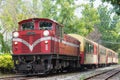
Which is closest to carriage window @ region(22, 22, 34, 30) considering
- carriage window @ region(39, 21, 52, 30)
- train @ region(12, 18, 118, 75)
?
train @ region(12, 18, 118, 75)

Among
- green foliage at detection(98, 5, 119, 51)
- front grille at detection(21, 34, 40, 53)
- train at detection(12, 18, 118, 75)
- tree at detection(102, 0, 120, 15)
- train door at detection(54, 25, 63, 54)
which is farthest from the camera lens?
green foliage at detection(98, 5, 119, 51)

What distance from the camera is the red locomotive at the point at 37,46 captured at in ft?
69.8

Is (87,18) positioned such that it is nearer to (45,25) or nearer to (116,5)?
(116,5)

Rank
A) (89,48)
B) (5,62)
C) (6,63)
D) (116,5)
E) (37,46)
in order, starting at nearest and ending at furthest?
(37,46), (5,62), (6,63), (116,5), (89,48)

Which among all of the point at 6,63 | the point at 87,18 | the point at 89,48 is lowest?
the point at 6,63

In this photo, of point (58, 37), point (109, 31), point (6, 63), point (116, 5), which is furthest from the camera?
point (109, 31)

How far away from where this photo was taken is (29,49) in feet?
71.2

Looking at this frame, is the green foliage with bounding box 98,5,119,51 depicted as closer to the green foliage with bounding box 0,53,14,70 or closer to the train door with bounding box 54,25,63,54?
the green foliage with bounding box 0,53,14,70

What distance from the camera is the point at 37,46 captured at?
70.5 feet

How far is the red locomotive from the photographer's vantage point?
21.3 m

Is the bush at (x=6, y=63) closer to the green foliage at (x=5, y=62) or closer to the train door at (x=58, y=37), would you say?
the green foliage at (x=5, y=62)

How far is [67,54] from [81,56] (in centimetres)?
485

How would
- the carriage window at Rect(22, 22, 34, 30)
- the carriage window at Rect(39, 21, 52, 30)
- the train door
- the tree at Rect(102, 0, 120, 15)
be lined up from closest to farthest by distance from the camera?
the carriage window at Rect(39, 21, 52, 30), the carriage window at Rect(22, 22, 34, 30), the train door, the tree at Rect(102, 0, 120, 15)

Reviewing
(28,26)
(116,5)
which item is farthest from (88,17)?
(28,26)
